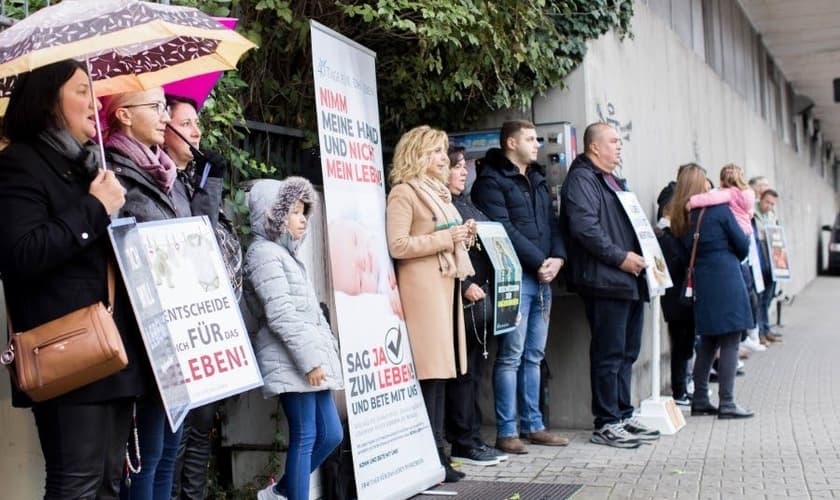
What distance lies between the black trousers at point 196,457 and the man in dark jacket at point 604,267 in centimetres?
350

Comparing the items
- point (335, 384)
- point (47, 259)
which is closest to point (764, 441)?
point (335, 384)

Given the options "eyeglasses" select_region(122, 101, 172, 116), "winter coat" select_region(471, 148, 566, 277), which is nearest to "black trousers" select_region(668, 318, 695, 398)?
"winter coat" select_region(471, 148, 566, 277)

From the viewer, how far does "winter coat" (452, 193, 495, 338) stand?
22.2ft

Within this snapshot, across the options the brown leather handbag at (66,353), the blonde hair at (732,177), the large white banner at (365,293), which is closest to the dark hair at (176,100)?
the large white banner at (365,293)

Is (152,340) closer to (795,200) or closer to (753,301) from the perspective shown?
(753,301)

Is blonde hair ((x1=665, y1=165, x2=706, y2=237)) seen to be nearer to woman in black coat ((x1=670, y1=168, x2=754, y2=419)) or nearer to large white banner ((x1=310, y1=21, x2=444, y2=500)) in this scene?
woman in black coat ((x1=670, y1=168, x2=754, y2=419))

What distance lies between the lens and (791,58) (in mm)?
24281

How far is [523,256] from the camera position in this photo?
7.47 meters

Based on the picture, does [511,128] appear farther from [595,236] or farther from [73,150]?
[73,150]

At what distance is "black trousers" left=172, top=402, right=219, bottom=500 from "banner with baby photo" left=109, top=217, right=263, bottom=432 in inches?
23.1

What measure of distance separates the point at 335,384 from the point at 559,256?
294cm

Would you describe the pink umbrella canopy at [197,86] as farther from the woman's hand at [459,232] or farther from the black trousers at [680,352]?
the black trousers at [680,352]

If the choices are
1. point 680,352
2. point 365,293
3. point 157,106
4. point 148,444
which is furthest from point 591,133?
point 148,444

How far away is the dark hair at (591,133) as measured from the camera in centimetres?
777
